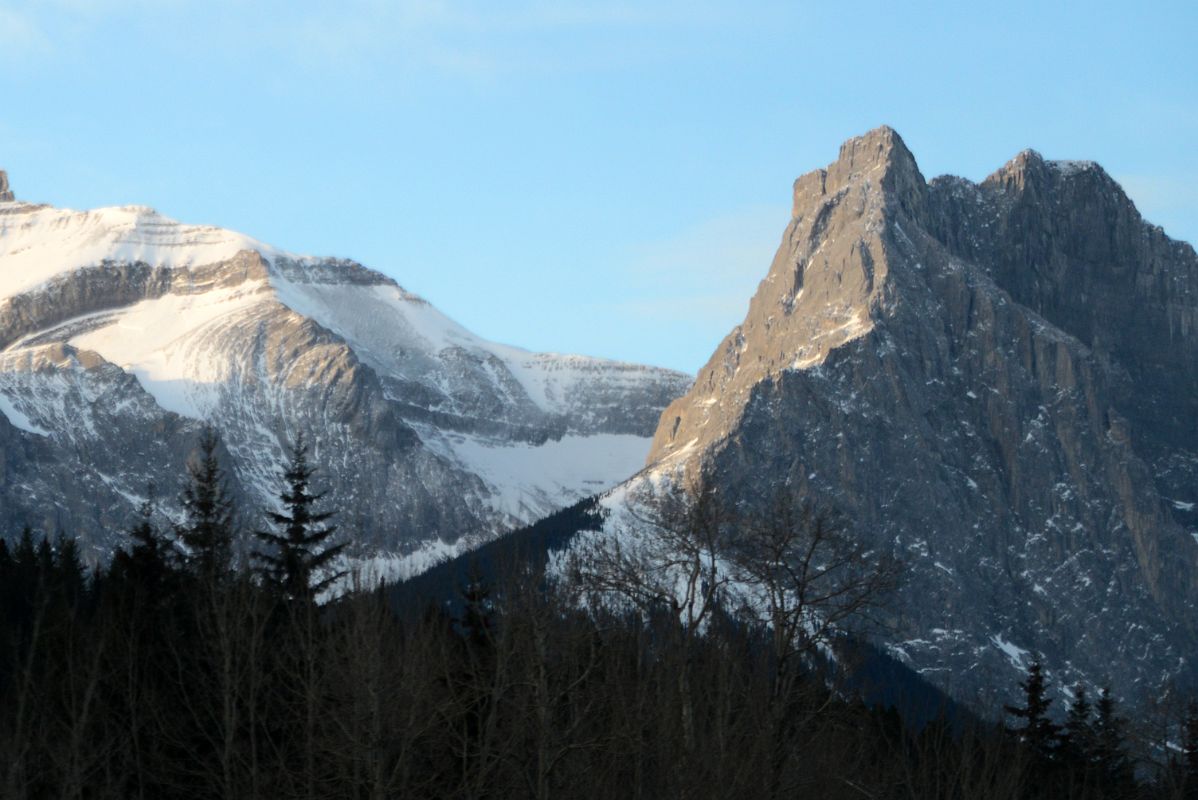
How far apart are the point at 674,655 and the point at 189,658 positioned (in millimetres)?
11576

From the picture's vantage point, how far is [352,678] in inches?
1593

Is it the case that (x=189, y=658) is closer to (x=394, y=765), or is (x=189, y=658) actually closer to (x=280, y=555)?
(x=394, y=765)

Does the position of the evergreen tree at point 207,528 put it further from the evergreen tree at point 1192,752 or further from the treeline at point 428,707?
the evergreen tree at point 1192,752

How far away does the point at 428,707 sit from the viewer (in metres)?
42.5

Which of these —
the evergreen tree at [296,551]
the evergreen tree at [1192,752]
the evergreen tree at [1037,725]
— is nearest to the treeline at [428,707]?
the evergreen tree at [296,551]

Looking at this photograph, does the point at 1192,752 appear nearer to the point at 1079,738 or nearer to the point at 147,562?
the point at 1079,738

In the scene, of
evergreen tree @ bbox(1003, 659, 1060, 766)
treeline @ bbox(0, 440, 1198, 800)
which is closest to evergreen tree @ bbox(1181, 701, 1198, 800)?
evergreen tree @ bbox(1003, 659, 1060, 766)

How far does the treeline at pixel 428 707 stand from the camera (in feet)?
133

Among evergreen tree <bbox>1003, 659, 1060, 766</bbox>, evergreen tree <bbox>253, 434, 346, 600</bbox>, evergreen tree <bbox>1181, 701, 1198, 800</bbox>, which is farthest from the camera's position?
evergreen tree <bbox>1003, 659, 1060, 766</bbox>

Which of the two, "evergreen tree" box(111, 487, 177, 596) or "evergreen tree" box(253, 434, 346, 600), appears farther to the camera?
"evergreen tree" box(111, 487, 177, 596)

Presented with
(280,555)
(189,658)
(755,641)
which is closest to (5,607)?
(280,555)

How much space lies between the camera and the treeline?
40.7 metres

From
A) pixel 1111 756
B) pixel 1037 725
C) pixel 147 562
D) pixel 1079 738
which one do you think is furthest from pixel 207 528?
pixel 1079 738

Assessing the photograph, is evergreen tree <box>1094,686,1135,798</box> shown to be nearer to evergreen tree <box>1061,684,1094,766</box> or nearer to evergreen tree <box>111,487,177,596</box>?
evergreen tree <box>1061,684,1094,766</box>
